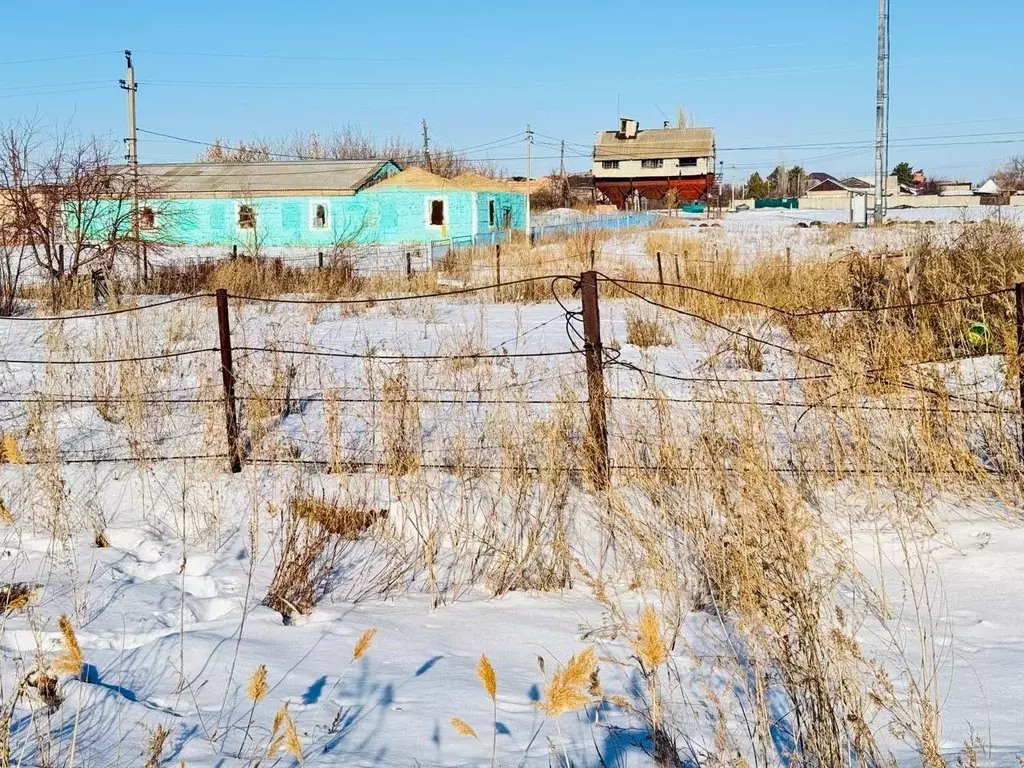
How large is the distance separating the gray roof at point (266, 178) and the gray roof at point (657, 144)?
97.4 feet

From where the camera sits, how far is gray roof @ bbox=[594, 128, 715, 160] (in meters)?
60.7

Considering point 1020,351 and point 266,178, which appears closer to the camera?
point 1020,351

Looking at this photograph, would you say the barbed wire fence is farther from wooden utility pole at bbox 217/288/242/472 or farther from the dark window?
the dark window

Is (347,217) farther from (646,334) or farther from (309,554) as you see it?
(309,554)

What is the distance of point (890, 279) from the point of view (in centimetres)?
1048

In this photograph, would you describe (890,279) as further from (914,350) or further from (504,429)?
(504,429)

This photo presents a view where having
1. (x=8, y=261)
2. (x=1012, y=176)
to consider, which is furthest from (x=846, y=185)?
(x=8, y=261)

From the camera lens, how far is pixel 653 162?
62.2 metres

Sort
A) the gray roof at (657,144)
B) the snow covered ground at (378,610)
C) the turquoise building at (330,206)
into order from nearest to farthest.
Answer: the snow covered ground at (378,610) < the turquoise building at (330,206) < the gray roof at (657,144)

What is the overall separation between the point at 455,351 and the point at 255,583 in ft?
16.9

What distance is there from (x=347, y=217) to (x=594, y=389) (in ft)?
95.3

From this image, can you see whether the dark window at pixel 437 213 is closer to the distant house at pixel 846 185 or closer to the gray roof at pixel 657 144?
the gray roof at pixel 657 144

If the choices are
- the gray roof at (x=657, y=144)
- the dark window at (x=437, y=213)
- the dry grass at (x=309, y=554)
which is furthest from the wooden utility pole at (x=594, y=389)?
the gray roof at (x=657, y=144)

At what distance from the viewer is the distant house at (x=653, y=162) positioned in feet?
201
